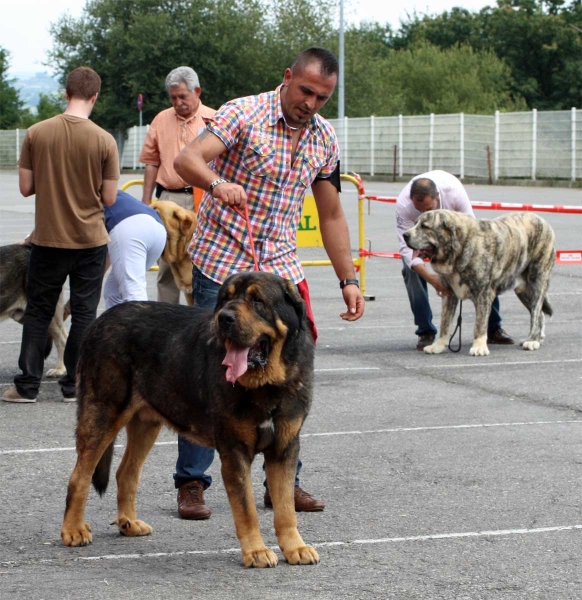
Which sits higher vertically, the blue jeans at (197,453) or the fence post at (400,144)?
the fence post at (400,144)

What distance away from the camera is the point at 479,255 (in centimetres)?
1040

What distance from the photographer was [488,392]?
8.70 meters

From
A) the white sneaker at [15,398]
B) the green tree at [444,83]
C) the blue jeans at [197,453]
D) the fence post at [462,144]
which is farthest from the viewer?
the green tree at [444,83]

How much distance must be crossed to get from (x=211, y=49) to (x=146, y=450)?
5855 cm

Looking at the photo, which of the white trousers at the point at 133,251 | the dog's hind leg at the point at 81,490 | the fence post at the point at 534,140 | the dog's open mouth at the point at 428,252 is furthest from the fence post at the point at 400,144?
the dog's hind leg at the point at 81,490

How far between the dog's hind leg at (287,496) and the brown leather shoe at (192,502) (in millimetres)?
795

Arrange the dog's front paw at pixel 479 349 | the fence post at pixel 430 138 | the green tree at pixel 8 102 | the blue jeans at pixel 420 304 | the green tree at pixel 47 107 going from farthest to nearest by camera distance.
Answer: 1. the green tree at pixel 8 102
2. the green tree at pixel 47 107
3. the fence post at pixel 430 138
4. the blue jeans at pixel 420 304
5. the dog's front paw at pixel 479 349

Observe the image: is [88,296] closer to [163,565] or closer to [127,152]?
[163,565]

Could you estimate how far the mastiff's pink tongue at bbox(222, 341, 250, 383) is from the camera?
4258 millimetres

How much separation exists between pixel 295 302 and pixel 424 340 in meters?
6.55

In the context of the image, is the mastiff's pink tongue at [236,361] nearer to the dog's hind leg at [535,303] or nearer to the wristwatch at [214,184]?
Result: the wristwatch at [214,184]

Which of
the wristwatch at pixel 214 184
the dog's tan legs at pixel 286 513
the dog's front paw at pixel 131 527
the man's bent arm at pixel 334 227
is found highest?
the wristwatch at pixel 214 184

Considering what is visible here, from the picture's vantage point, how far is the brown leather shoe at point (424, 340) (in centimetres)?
1077

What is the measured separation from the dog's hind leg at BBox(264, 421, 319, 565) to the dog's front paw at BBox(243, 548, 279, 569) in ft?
0.32
